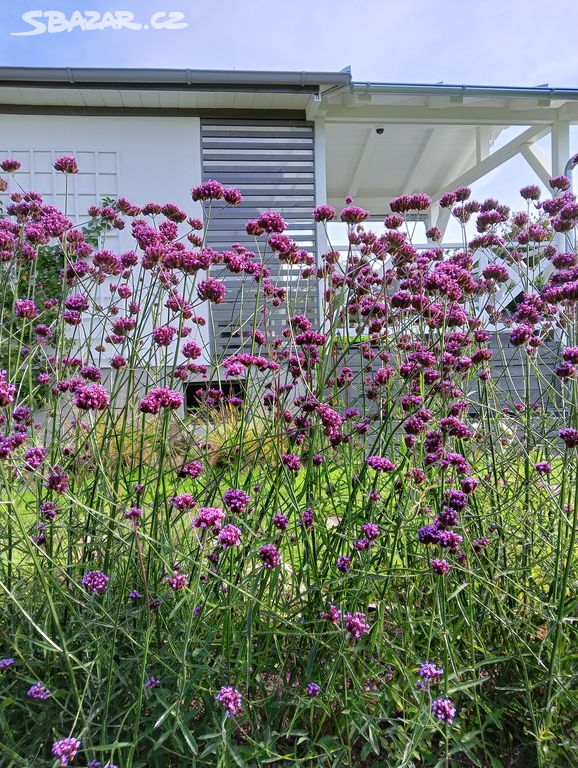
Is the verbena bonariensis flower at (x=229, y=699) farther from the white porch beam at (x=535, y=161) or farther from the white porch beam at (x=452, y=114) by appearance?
the white porch beam at (x=535, y=161)

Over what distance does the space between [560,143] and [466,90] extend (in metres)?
2.04

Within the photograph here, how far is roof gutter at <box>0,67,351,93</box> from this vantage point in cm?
613

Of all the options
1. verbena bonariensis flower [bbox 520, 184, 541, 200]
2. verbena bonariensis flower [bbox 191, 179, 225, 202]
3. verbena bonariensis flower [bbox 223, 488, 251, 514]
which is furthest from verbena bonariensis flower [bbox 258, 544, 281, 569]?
verbena bonariensis flower [bbox 520, 184, 541, 200]

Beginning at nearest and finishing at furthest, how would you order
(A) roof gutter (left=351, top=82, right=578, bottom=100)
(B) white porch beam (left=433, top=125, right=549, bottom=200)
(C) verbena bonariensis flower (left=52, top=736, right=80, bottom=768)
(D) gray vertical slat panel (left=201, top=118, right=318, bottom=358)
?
(C) verbena bonariensis flower (left=52, top=736, right=80, bottom=768) → (A) roof gutter (left=351, top=82, right=578, bottom=100) → (D) gray vertical slat panel (left=201, top=118, right=318, bottom=358) → (B) white porch beam (left=433, top=125, right=549, bottom=200)

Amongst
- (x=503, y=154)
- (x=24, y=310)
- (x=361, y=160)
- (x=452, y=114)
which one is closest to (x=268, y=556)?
(x=24, y=310)

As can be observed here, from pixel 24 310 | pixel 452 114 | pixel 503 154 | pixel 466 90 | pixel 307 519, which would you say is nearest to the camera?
pixel 307 519

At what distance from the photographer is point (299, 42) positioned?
32.7 feet

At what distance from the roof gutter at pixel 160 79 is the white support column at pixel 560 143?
3572 mm

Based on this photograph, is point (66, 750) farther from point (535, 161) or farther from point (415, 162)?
point (415, 162)

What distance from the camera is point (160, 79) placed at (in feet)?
20.6

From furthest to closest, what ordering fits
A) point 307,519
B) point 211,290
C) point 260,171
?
point 260,171
point 211,290
point 307,519

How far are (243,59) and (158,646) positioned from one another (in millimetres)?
7023

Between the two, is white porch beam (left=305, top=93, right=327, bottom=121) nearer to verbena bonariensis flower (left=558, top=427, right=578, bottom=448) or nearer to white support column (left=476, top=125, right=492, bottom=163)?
white support column (left=476, top=125, right=492, bottom=163)

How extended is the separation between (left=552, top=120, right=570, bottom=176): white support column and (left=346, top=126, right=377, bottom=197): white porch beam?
9.07 ft
